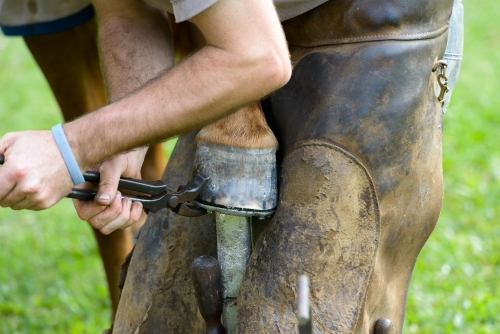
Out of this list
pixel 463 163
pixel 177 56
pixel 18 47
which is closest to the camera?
pixel 177 56

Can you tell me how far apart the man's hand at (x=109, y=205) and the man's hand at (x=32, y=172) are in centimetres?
9

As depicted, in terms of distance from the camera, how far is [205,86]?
1368mm

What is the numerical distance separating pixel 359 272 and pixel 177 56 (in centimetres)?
85

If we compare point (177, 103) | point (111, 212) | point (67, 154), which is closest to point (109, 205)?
point (111, 212)

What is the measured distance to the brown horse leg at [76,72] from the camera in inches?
96.7

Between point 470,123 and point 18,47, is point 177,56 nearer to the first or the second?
point 470,123

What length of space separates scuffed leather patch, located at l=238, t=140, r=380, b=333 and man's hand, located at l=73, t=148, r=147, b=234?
30cm

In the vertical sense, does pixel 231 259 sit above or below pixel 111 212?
below

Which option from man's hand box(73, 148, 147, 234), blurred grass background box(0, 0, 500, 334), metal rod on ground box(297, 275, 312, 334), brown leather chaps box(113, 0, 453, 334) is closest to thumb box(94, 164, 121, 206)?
man's hand box(73, 148, 147, 234)

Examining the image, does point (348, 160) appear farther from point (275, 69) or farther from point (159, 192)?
point (159, 192)

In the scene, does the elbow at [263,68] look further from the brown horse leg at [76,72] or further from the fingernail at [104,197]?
the brown horse leg at [76,72]

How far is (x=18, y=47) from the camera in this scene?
6586 mm

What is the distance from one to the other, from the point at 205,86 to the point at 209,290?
45 cm

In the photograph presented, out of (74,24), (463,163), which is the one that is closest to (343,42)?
(74,24)
